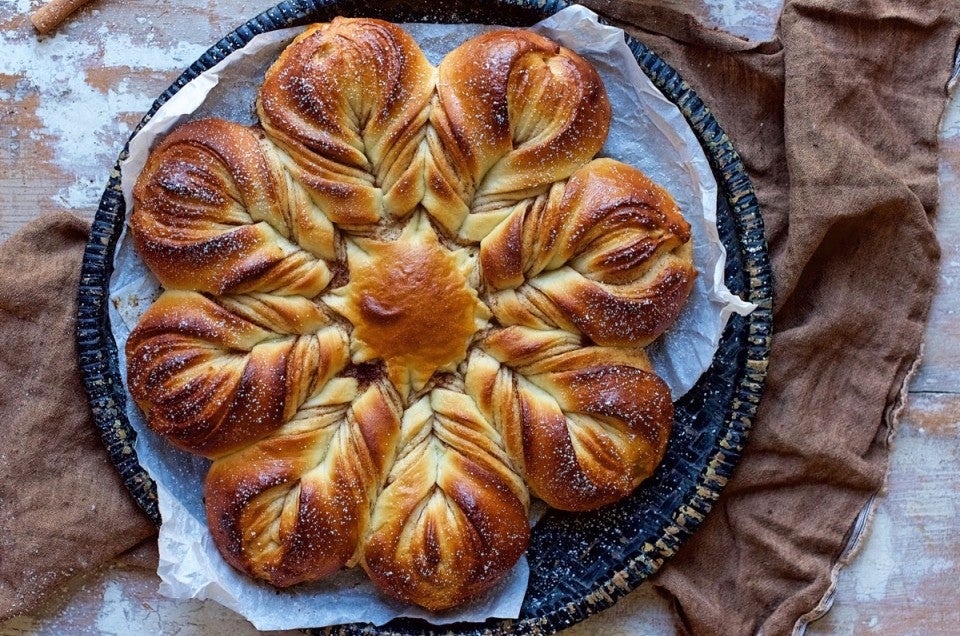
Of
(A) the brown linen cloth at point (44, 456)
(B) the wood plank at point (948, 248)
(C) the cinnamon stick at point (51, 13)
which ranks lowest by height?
(A) the brown linen cloth at point (44, 456)

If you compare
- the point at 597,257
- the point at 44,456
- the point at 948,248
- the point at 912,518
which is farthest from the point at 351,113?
the point at 912,518

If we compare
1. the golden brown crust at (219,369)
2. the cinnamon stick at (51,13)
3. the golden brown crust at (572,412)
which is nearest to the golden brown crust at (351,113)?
the golden brown crust at (219,369)

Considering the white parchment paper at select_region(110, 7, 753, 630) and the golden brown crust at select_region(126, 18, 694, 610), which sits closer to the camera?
the golden brown crust at select_region(126, 18, 694, 610)

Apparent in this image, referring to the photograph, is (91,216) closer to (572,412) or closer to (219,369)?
(219,369)

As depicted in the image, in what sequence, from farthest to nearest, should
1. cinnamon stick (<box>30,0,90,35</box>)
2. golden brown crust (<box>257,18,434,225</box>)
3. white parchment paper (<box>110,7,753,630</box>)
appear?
cinnamon stick (<box>30,0,90,35</box>) → white parchment paper (<box>110,7,753,630</box>) → golden brown crust (<box>257,18,434,225</box>)

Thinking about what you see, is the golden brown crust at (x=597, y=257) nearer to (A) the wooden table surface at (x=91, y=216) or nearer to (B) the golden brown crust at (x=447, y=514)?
(B) the golden brown crust at (x=447, y=514)

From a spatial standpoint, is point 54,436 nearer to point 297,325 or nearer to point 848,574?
point 297,325

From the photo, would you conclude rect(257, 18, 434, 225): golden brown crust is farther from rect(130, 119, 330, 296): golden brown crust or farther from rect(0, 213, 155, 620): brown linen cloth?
rect(0, 213, 155, 620): brown linen cloth

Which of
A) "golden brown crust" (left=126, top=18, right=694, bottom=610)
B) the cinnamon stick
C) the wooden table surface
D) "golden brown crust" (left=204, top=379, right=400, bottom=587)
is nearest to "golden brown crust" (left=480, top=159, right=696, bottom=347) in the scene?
"golden brown crust" (left=126, top=18, right=694, bottom=610)
